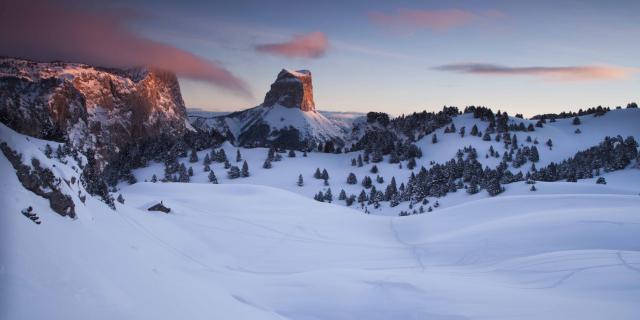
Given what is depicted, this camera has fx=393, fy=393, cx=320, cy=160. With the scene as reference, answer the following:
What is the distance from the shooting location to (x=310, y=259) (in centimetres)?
2127

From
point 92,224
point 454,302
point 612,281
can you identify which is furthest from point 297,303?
point 612,281

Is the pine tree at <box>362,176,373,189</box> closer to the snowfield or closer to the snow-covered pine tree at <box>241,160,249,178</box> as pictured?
the snow-covered pine tree at <box>241,160,249,178</box>

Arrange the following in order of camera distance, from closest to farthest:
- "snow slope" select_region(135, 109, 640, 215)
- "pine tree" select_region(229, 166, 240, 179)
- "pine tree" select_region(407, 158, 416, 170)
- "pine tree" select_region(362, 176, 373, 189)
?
1. "pine tree" select_region(362, 176, 373, 189)
2. "snow slope" select_region(135, 109, 640, 215)
3. "pine tree" select_region(229, 166, 240, 179)
4. "pine tree" select_region(407, 158, 416, 170)

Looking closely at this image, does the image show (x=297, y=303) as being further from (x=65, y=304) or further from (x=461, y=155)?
(x=461, y=155)

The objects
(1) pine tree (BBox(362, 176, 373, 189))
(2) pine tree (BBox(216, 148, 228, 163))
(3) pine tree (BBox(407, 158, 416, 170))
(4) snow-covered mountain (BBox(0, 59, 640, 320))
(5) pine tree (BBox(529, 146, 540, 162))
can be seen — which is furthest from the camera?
(2) pine tree (BBox(216, 148, 228, 163))

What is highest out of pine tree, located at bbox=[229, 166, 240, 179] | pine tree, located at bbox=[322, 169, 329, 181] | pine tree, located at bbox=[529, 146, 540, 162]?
pine tree, located at bbox=[529, 146, 540, 162]

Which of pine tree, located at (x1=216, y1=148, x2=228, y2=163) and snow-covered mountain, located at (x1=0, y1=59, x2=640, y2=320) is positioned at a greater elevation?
snow-covered mountain, located at (x1=0, y1=59, x2=640, y2=320)

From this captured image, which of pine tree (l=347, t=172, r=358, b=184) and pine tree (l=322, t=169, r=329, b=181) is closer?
pine tree (l=347, t=172, r=358, b=184)

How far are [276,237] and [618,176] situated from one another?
7062cm

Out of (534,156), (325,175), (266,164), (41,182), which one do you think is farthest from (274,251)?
(534,156)

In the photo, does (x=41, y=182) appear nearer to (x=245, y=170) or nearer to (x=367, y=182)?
(x=367, y=182)

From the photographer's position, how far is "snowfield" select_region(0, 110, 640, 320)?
23.1 ft

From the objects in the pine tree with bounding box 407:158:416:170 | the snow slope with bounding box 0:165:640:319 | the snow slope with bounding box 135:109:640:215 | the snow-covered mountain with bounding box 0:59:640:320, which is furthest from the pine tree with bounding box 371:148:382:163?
the snow slope with bounding box 0:165:640:319

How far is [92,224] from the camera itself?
10.8m
